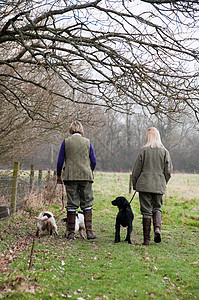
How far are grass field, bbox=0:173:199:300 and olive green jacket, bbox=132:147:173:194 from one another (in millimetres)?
1070

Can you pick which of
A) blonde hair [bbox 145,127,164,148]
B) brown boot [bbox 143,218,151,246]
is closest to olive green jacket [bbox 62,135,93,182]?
blonde hair [bbox 145,127,164,148]

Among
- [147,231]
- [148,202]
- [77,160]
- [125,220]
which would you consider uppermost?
[77,160]

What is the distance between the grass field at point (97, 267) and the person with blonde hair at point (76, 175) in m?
0.48

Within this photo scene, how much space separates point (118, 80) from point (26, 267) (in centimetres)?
339

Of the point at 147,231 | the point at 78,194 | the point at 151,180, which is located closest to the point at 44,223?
the point at 78,194

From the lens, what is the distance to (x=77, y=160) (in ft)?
18.9

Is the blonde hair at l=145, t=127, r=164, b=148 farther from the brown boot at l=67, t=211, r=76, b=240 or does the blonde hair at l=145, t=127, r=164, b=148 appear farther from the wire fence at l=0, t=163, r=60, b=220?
the wire fence at l=0, t=163, r=60, b=220

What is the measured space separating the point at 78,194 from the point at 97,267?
2086mm

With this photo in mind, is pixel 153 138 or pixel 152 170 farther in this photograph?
pixel 153 138

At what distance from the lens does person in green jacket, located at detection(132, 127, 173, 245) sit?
558cm

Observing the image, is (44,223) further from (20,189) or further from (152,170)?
(20,189)

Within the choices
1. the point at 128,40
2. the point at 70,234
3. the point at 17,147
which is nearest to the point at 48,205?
the point at 17,147

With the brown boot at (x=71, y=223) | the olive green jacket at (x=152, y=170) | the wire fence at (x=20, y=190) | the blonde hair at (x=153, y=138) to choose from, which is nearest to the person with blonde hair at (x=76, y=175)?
the brown boot at (x=71, y=223)

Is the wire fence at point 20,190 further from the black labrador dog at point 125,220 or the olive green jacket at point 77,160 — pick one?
the black labrador dog at point 125,220
